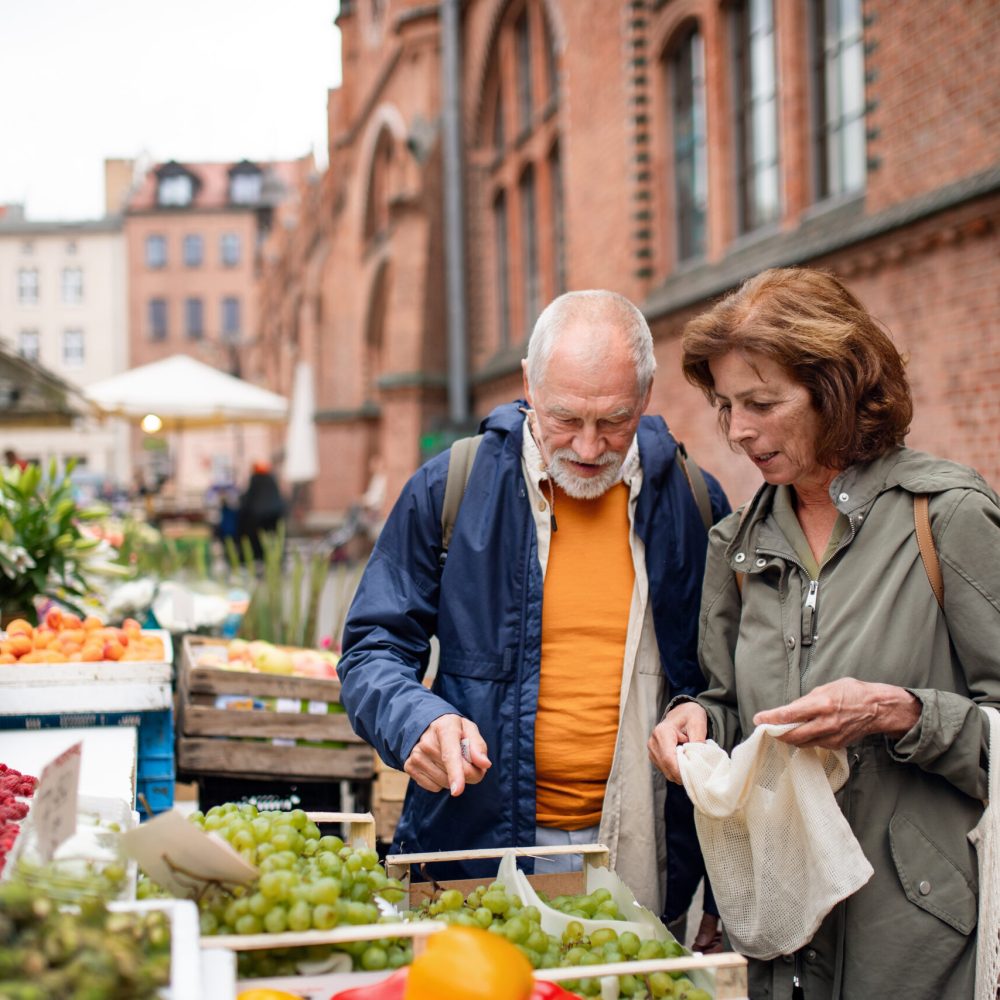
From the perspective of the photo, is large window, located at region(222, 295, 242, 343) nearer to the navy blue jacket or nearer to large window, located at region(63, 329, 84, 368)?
large window, located at region(63, 329, 84, 368)

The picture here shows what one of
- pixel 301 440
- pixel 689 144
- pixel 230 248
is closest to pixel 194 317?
pixel 230 248

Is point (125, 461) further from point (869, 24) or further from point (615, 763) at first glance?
point (615, 763)

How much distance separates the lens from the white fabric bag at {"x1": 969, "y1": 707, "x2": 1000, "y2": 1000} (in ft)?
6.73

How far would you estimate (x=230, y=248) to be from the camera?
5991 centimetres

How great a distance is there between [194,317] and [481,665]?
197ft

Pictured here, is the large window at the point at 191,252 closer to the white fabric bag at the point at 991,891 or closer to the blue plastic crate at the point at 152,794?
the blue plastic crate at the point at 152,794

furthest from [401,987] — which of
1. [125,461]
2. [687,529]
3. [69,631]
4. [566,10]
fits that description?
[125,461]

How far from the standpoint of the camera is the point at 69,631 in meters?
3.56

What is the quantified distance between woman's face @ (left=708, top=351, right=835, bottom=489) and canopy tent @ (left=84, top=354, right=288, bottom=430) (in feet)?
40.4

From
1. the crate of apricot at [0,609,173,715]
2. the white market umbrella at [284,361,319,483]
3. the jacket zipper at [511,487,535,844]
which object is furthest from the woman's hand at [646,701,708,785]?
the white market umbrella at [284,361,319,483]

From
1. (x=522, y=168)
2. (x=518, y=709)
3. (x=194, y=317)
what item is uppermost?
(x=194, y=317)

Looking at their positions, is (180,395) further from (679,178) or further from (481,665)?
(481,665)

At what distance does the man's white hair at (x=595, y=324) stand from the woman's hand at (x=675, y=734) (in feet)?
2.36

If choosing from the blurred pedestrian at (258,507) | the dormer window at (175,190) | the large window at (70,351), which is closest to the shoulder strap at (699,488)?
the blurred pedestrian at (258,507)
